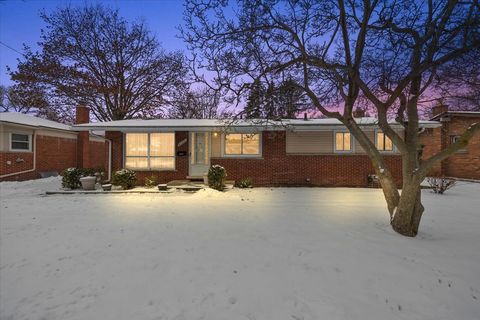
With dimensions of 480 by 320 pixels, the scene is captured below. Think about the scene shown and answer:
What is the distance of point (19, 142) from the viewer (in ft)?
49.4

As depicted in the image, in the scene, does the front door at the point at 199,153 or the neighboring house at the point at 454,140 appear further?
the neighboring house at the point at 454,140

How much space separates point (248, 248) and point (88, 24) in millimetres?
25065

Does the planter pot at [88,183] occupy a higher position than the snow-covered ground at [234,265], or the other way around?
the planter pot at [88,183]

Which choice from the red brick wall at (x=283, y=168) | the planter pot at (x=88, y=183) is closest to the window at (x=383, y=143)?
the red brick wall at (x=283, y=168)

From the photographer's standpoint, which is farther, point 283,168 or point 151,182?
point 283,168

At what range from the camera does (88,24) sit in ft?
71.9

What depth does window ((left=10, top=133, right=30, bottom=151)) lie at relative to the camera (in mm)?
14602

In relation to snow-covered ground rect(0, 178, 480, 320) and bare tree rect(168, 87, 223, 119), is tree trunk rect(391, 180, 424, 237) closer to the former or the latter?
snow-covered ground rect(0, 178, 480, 320)

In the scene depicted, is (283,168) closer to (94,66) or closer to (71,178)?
(71,178)

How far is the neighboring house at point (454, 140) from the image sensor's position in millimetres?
16797

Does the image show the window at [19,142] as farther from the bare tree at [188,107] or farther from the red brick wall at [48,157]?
the bare tree at [188,107]

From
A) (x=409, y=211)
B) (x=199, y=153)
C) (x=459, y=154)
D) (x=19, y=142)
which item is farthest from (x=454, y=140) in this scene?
(x=19, y=142)

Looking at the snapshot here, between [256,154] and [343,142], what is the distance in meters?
4.49

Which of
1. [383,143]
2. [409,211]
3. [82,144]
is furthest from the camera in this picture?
[82,144]
